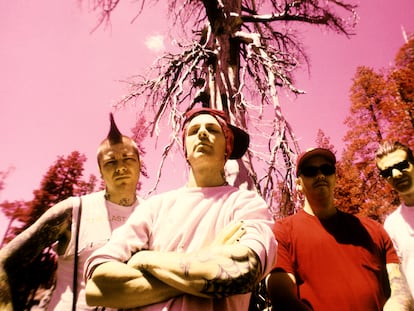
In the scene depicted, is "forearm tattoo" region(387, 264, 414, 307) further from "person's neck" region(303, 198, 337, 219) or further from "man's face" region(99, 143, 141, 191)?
"man's face" region(99, 143, 141, 191)

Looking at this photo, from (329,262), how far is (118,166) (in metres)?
1.67

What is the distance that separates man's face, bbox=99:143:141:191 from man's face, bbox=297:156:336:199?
137 centimetres

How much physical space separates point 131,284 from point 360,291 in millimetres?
1402

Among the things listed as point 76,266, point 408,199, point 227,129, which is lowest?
point 76,266

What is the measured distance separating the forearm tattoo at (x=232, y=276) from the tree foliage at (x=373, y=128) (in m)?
17.3

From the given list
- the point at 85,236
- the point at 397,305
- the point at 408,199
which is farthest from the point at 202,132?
the point at 408,199

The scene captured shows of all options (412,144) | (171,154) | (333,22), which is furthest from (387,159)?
(412,144)

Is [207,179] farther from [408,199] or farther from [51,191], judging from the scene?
[51,191]

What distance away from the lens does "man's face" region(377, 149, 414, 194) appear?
2.77 meters

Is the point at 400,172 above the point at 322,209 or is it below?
above

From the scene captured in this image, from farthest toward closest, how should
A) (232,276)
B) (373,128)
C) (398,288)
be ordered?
1. (373,128)
2. (398,288)
3. (232,276)

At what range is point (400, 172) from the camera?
109 inches

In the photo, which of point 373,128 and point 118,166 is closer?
point 118,166

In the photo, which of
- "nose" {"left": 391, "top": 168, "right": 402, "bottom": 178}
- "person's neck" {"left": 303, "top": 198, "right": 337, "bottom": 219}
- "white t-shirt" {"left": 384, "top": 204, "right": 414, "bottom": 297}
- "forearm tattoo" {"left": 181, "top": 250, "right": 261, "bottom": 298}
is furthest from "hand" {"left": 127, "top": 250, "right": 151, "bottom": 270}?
"nose" {"left": 391, "top": 168, "right": 402, "bottom": 178}
